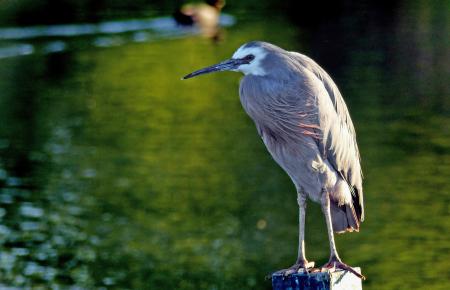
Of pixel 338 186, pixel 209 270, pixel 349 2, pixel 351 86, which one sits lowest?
pixel 349 2

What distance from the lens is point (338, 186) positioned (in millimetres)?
5332

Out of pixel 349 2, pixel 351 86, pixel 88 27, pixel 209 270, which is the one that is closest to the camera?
pixel 209 270

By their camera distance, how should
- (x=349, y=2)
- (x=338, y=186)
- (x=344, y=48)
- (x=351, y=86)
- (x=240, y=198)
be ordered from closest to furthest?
1. (x=338, y=186)
2. (x=240, y=198)
3. (x=351, y=86)
4. (x=344, y=48)
5. (x=349, y=2)

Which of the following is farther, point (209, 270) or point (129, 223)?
point (129, 223)

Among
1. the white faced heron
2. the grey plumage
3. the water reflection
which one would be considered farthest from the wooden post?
the water reflection

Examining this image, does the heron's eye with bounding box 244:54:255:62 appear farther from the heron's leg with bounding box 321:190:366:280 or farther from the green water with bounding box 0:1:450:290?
the green water with bounding box 0:1:450:290

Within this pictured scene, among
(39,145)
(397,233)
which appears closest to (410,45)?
(39,145)

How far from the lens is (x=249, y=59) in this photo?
500 cm

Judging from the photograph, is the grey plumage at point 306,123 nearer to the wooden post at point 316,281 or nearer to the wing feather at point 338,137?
the wing feather at point 338,137

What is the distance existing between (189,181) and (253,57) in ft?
21.6

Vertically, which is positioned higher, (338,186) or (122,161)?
(338,186)

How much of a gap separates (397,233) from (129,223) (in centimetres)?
241

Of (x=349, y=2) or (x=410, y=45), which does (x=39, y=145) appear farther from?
(x=349, y=2)

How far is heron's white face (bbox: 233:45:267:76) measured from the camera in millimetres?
4965
